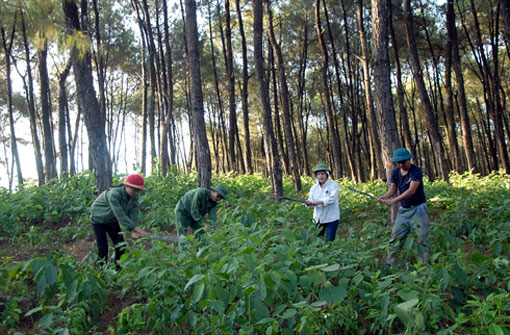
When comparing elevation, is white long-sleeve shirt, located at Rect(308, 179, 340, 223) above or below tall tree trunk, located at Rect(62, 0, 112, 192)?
below

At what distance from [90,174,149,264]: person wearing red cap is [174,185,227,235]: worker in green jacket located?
0.66m

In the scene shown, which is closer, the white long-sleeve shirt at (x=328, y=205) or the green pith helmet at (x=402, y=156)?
the green pith helmet at (x=402, y=156)

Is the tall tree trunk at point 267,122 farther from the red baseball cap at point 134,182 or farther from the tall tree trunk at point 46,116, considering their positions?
the tall tree trunk at point 46,116

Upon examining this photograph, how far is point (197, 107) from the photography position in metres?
8.37

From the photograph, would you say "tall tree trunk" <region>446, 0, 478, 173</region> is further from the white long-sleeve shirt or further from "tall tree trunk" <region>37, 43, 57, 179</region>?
"tall tree trunk" <region>37, 43, 57, 179</region>

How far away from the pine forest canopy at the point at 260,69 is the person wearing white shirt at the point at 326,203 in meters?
1.14

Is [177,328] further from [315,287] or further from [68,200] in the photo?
[68,200]

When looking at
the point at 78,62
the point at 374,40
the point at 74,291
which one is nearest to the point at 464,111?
the point at 374,40

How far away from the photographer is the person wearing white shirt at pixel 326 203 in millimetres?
5520

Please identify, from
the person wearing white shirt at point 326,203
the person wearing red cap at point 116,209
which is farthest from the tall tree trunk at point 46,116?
the person wearing white shirt at point 326,203

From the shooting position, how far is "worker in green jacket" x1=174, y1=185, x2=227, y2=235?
550cm

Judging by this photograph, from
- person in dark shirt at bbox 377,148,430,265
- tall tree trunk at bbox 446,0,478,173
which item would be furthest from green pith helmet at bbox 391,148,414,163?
tall tree trunk at bbox 446,0,478,173

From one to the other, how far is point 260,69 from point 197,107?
2.89 meters

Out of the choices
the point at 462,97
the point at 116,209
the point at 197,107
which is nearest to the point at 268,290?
the point at 116,209
